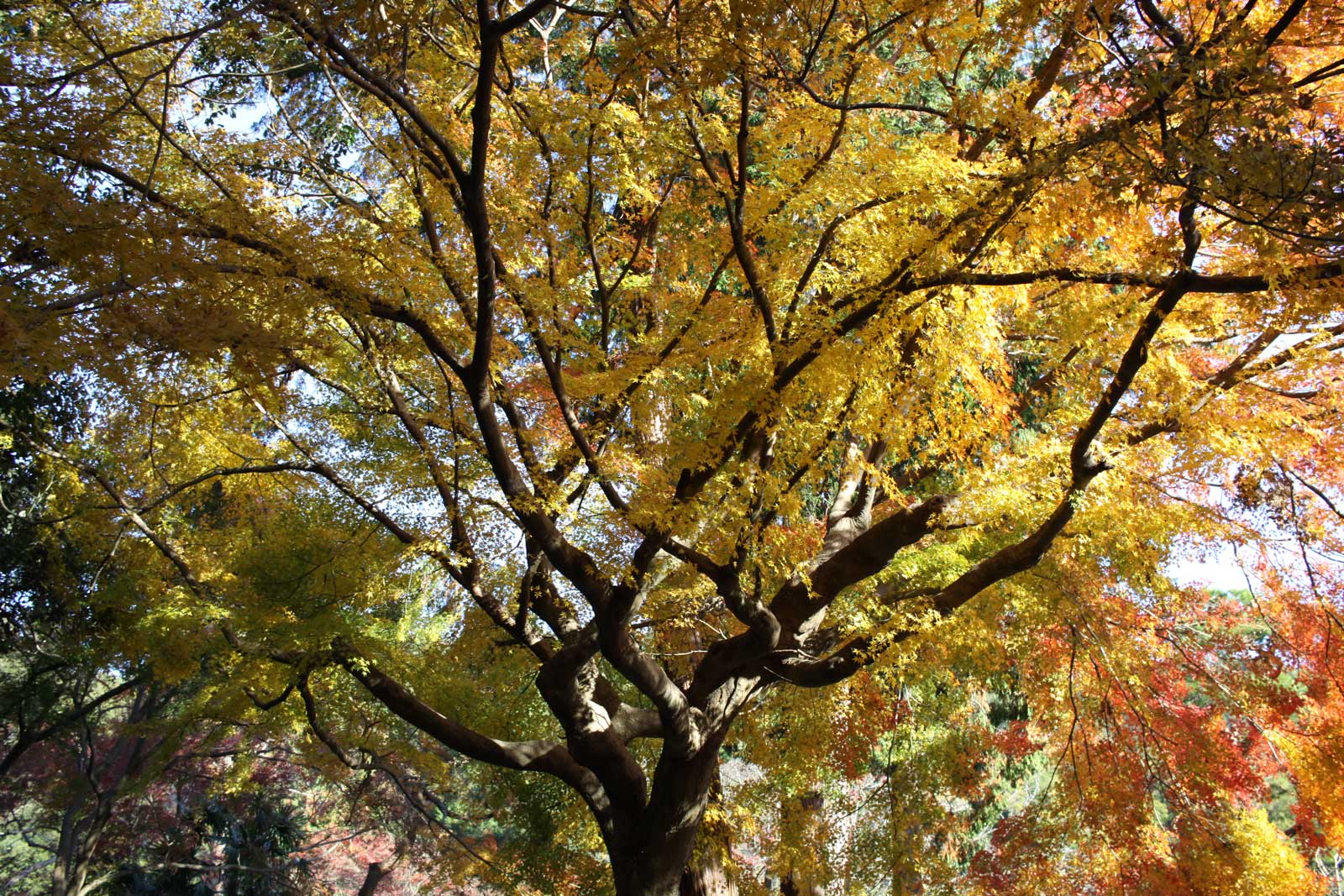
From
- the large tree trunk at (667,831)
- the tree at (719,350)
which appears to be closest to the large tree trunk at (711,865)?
the tree at (719,350)

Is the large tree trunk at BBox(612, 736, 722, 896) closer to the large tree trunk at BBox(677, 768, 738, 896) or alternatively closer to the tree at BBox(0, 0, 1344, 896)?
the tree at BBox(0, 0, 1344, 896)

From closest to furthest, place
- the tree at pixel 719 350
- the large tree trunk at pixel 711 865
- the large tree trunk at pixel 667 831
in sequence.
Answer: the tree at pixel 719 350 < the large tree trunk at pixel 667 831 < the large tree trunk at pixel 711 865

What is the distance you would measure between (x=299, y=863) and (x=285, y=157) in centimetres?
1177

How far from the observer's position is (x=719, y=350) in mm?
5188

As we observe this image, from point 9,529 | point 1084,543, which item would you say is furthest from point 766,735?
point 9,529

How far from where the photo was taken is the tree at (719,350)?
3574mm

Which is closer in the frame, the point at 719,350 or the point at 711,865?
the point at 719,350

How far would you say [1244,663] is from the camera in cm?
768

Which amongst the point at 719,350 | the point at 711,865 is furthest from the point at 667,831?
the point at 719,350

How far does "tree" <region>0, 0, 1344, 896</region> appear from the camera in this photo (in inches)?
141

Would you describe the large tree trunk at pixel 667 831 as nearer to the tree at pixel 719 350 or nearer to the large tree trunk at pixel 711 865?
the tree at pixel 719 350

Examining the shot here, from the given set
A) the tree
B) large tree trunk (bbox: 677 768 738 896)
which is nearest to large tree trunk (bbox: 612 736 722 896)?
the tree

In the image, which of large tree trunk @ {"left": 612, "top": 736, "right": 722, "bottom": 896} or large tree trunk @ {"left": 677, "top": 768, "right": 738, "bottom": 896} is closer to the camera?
large tree trunk @ {"left": 612, "top": 736, "right": 722, "bottom": 896}

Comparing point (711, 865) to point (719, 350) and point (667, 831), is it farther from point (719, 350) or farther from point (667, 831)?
point (719, 350)
